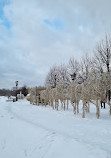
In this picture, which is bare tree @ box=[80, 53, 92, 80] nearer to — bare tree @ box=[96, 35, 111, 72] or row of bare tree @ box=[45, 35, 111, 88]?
row of bare tree @ box=[45, 35, 111, 88]

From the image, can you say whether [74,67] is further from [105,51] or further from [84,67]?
[105,51]

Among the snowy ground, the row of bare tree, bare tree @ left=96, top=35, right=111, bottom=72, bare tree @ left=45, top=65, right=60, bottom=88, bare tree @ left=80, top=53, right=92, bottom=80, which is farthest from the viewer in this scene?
bare tree @ left=45, top=65, right=60, bottom=88

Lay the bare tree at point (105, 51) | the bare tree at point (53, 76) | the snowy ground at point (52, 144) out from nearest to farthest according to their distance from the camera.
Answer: the snowy ground at point (52, 144) < the bare tree at point (105, 51) < the bare tree at point (53, 76)

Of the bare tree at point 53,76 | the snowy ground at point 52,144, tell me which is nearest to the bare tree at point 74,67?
the bare tree at point 53,76

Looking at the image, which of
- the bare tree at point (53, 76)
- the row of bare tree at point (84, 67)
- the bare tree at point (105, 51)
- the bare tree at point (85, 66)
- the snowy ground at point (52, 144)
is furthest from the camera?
the bare tree at point (53, 76)

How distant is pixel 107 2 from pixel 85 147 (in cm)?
991

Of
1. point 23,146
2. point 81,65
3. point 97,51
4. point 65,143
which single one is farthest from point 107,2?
point 81,65

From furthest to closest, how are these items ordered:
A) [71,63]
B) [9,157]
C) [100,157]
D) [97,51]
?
[71,63]
[97,51]
[9,157]
[100,157]

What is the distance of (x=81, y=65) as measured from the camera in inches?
1013

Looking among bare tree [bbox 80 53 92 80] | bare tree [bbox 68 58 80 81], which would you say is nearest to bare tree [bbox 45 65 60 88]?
bare tree [bbox 68 58 80 81]

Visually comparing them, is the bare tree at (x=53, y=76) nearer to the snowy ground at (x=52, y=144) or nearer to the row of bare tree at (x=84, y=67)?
the row of bare tree at (x=84, y=67)

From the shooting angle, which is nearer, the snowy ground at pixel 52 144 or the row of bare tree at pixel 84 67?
the snowy ground at pixel 52 144

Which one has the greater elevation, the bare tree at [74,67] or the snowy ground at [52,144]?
the bare tree at [74,67]

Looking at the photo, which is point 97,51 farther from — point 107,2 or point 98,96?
point 98,96
